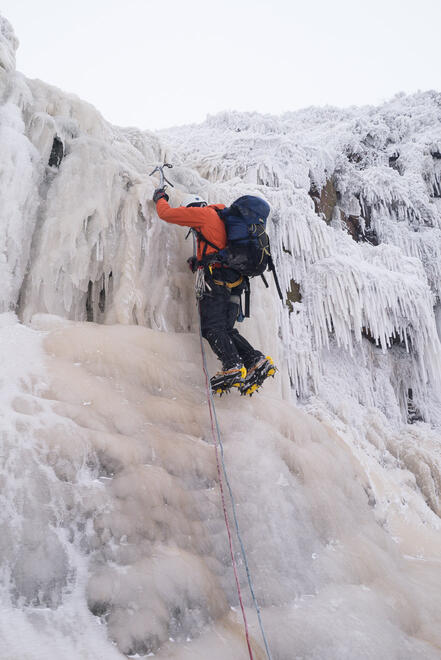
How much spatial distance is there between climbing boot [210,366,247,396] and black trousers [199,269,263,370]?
7.0 inches

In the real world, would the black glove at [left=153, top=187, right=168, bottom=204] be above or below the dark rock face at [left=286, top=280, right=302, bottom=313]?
above

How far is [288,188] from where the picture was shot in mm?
7898

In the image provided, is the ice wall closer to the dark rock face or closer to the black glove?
the black glove

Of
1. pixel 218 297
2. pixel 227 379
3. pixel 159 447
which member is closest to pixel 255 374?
pixel 227 379

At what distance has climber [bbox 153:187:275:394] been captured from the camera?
12.5 ft

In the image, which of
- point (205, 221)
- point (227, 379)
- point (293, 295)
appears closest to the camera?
point (227, 379)

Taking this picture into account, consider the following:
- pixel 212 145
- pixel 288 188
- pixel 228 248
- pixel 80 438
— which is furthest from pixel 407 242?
pixel 80 438

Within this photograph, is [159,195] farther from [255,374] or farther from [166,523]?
[166,523]

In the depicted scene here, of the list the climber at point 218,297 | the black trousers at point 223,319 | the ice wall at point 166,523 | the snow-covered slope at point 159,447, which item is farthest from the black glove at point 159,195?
the ice wall at point 166,523

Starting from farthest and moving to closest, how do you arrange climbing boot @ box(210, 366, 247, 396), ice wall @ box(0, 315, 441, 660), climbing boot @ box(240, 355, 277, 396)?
climbing boot @ box(240, 355, 277, 396) → climbing boot @ box(210, 366, 247, 396) → ice wall @ box(0, 315, 441, 660)

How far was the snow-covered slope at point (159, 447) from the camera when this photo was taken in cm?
219

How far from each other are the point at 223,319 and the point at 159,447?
1.41m

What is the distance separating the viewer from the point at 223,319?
3961 mm

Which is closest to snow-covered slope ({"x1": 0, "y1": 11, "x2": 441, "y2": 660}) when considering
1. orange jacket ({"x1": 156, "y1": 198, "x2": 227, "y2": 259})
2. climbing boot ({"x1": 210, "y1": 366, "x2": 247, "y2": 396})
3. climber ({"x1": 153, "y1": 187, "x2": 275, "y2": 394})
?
climbing boot ({"x1": 210, "y1": 366, "x2": 247, "y2": 396})
